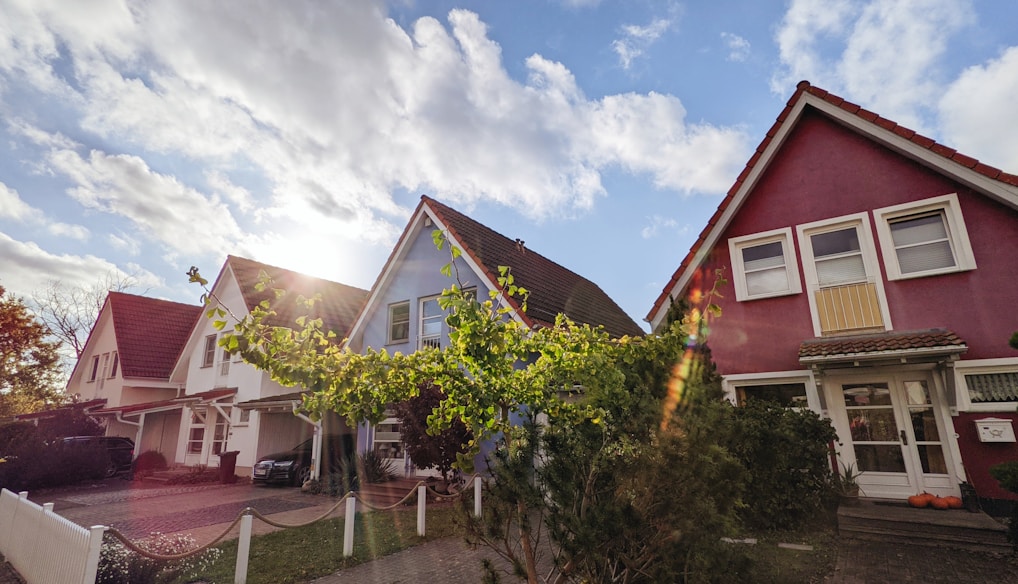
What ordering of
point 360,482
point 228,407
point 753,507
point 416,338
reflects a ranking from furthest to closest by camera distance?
1. point 228,407
2. point 416,338
3. point 360,482
4. point 753,507

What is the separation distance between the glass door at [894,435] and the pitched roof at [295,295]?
53.4 ft

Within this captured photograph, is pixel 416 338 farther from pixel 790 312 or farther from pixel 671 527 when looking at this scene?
pixel 671 527

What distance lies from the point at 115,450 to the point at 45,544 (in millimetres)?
18815

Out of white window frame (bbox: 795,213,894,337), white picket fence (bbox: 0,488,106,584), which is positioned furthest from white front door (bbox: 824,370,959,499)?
white picket fence (bbox: 0,488,106,584)

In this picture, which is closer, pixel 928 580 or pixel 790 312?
pixel 928 580

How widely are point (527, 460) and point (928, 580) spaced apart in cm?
600

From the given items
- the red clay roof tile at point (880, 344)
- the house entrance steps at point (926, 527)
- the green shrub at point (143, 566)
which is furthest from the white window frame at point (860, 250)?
the green shrub at point (143, 566)

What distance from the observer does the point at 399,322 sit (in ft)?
55.5

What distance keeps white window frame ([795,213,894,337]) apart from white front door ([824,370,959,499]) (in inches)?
46.7

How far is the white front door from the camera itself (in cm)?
881

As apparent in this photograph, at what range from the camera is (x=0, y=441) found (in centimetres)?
1744

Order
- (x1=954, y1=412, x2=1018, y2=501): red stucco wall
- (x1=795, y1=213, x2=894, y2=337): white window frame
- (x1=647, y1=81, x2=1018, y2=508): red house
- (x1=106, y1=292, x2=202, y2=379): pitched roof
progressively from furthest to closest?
(x1=106, y1=292, x2=202, y2=379): pitched roof → (x1=795, y1=213, x2=894, y2=337): white window frame → (x1=647, y1=81, x2=1018, y2=508): red house → (x1=954, y1=412, x2=1018, y2=501): red stucco wall

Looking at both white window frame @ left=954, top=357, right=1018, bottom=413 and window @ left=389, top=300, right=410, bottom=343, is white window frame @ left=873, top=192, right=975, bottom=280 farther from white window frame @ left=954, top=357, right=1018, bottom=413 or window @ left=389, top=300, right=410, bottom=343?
window @ left=389, top=300, right=410, bottom=343

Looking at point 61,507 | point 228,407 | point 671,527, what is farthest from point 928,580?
point 228,407
